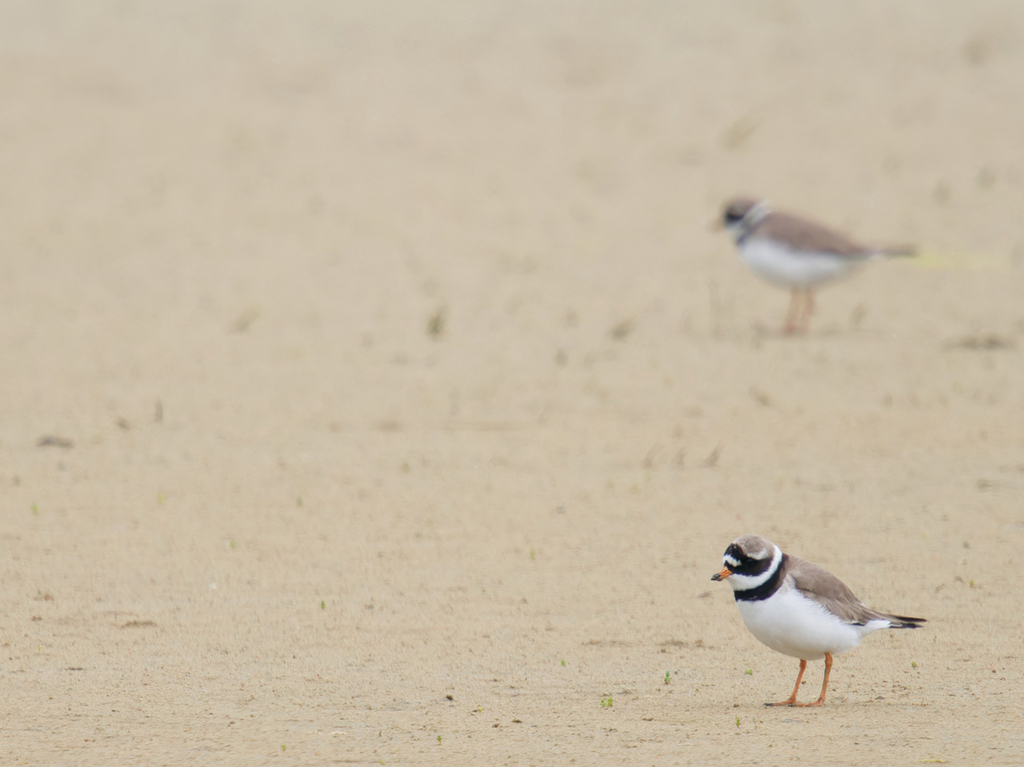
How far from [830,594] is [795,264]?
5.67 meters

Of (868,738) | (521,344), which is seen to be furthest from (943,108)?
(868,738)

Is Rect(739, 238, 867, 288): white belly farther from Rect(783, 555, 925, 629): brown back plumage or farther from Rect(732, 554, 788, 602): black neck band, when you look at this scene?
Rect(732, 554, 788, 602): black neck band

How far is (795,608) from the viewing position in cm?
455

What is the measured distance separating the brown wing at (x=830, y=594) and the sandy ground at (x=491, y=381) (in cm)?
30

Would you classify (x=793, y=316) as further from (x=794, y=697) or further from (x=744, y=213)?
(x=794, y=697)

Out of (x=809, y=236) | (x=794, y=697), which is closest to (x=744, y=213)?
(x=809, y=236)

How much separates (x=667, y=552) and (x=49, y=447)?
3.63 m

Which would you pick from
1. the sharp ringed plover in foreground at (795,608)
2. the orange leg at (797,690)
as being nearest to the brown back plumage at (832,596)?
the sharp ringed plover in foreground at (795,608)

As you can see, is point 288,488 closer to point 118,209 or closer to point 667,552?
point 667,552

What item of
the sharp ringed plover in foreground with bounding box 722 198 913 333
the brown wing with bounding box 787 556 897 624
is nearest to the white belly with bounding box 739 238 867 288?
the sharp ringed plover in foreground with bounding box 722 198 913 333

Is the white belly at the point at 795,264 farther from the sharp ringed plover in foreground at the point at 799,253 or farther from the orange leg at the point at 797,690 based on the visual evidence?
the orange leg at the point at 797,690

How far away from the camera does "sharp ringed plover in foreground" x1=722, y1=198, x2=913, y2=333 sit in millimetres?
9984

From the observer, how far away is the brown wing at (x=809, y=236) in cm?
998

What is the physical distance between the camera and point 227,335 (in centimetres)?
983
